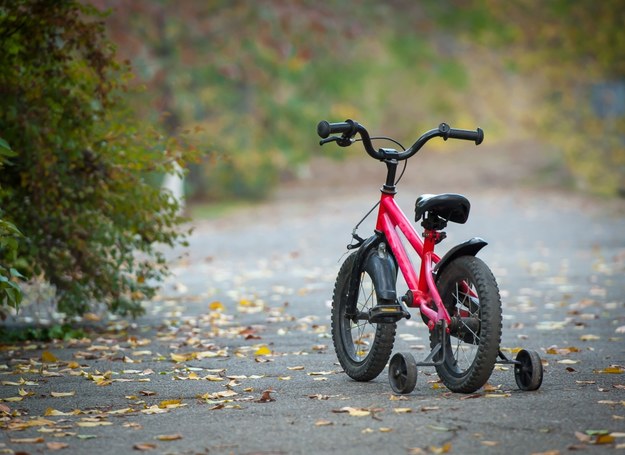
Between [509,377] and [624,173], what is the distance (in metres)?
24.0

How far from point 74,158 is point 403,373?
4213mm

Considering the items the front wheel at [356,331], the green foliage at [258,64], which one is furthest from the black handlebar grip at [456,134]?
the green foliage at [258,64]

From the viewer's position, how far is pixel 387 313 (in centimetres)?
682

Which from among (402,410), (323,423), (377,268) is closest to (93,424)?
(323,423)

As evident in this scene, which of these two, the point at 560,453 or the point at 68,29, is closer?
the point at 560,453

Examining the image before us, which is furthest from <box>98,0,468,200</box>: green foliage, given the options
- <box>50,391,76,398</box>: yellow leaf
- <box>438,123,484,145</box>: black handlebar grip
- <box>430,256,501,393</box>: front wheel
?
<box>430,256,501,393</box>: front wheel

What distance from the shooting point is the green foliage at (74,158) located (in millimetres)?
9297

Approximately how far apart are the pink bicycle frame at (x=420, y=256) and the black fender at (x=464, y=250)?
4.0 inches

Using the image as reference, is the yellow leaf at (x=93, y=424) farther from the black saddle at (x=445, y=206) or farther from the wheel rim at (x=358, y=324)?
the black saddle at (x=445, y=206)

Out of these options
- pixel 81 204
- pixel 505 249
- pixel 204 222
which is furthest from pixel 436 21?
pixel 81 204

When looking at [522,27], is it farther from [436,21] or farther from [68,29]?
[68,29]

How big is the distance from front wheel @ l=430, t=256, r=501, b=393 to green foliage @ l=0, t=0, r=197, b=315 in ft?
12.4

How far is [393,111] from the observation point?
52.1m

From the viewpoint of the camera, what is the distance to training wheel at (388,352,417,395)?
6.47m
